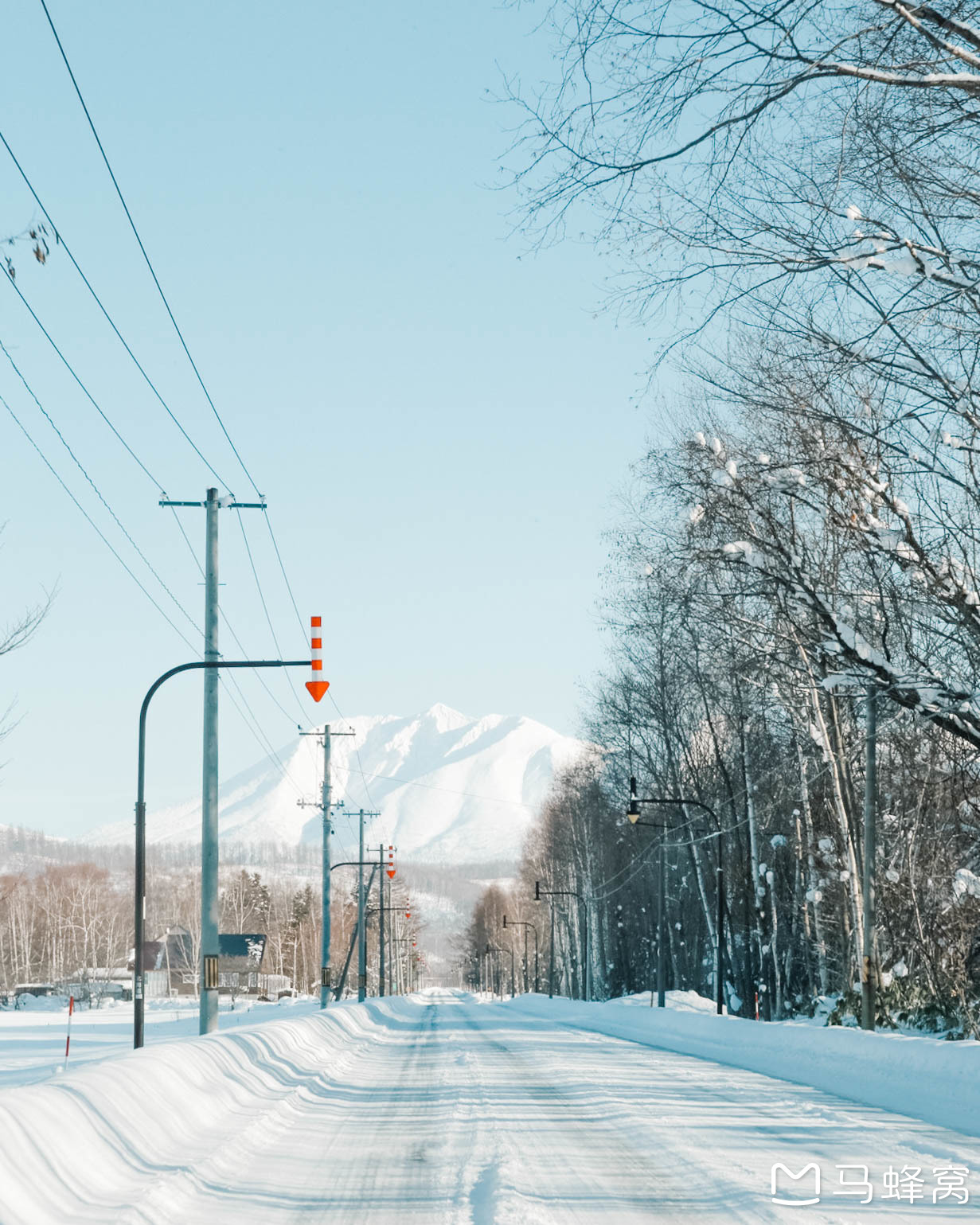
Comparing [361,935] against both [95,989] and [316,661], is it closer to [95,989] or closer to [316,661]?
[316,661]

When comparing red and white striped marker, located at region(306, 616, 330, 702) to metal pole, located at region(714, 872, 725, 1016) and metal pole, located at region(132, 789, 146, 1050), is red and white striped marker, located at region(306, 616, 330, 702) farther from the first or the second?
metal pole, located at region(714, 872, 725, 1016)

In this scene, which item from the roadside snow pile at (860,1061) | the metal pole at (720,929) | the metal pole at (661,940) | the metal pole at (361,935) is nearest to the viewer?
the roadside snow pile at (860,1061)

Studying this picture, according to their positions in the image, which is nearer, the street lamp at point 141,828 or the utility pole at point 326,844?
the street lamp at point 141,828

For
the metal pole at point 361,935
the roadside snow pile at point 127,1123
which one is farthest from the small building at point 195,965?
the roadside snow pile at point 127,1123

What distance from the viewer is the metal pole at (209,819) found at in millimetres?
21625

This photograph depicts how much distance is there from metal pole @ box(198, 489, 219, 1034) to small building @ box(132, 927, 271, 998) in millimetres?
85088

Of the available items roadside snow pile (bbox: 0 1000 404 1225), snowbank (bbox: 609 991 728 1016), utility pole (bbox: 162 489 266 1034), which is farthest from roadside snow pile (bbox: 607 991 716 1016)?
roadside snow pile (bbox: 0 1000 404 1225)

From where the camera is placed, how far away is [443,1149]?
10273mm

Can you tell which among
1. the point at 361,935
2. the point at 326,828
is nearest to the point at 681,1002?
the point at 326,828

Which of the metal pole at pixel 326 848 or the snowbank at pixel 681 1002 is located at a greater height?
the metal pole at pixel 326 848

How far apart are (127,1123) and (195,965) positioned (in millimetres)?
124657

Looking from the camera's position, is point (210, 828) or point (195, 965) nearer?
point (210, 828)

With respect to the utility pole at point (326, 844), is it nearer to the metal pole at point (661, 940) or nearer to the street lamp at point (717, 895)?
the metal pole at point (661, 940)

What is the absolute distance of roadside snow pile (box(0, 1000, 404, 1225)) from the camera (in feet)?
23.3
